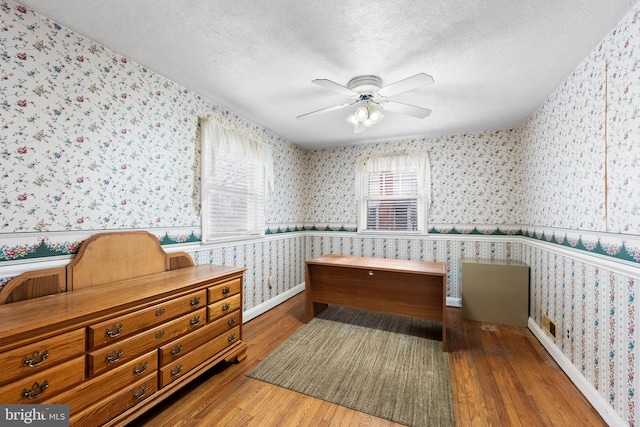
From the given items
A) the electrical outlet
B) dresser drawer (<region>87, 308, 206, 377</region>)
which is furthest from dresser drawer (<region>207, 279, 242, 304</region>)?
the electrical outlet

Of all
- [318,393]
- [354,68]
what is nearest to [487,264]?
[318,393]

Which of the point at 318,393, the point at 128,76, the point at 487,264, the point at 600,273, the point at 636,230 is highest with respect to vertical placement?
the point at 128,76

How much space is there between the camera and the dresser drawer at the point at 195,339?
1.68 m

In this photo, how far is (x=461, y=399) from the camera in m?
1.84

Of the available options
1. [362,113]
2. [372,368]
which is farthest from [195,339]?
[362,113]

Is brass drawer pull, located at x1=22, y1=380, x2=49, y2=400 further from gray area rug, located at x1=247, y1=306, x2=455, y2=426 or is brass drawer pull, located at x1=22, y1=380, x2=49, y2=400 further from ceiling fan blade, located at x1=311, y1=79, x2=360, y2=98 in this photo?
ceiling fan blade, located at x1=311, y1=79, x2=360, y2=98

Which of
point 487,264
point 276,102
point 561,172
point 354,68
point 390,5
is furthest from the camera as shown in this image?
point 487,264

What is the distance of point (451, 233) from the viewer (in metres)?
3.71

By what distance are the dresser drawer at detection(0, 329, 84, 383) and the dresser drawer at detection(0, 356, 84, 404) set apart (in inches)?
1.0

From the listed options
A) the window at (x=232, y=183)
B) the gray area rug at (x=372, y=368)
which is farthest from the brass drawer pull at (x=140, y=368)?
the window at (x=232, y=183)

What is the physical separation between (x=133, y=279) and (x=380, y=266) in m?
2.21

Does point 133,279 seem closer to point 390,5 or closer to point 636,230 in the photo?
point 390,5

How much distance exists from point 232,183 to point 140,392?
200cm

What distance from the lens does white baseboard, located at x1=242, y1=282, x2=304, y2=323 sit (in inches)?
124
